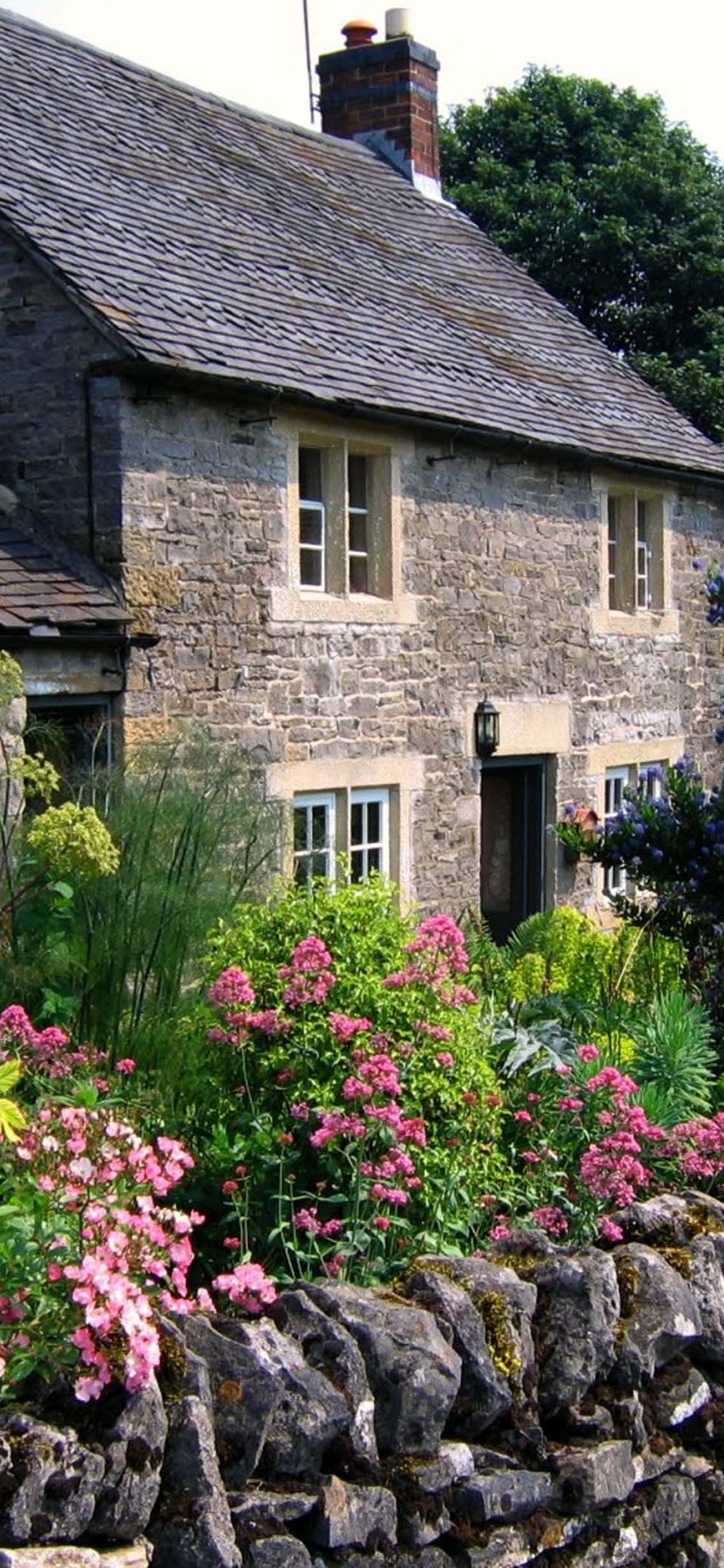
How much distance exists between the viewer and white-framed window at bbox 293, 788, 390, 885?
1255 centimetres

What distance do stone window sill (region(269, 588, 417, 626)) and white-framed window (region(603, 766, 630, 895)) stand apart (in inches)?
147

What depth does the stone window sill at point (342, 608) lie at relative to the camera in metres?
12.3

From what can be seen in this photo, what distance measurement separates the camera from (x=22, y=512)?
451 inches

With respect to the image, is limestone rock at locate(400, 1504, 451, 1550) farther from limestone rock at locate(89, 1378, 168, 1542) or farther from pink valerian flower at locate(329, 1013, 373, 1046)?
pink valerian flower at locate(329, 1013, 373, 1046)

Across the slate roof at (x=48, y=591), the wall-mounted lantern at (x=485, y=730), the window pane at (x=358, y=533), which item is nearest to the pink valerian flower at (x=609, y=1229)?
the slate roof at (x=48, y=591)

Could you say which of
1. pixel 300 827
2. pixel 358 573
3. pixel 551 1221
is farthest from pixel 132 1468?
pixel 358 573

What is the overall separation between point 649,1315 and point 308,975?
147cm

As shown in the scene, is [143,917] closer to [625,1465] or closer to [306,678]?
[625,1465]

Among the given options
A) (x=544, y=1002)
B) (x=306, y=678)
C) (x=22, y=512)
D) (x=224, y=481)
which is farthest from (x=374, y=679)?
(x=544, y=1002)

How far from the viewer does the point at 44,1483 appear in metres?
4.02

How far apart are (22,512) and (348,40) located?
33.0 ft

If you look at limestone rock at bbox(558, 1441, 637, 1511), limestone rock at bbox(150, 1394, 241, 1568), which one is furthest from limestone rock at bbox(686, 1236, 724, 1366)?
limestone rock at bbox(150, 1394, 241, 1568)

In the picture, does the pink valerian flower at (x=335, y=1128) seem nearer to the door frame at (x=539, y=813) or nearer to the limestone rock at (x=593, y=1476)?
the limestone rock at (x=593, y=1476)

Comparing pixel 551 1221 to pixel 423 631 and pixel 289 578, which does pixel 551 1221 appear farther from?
pixel 423 631
